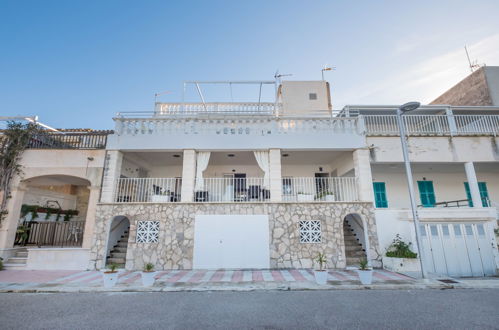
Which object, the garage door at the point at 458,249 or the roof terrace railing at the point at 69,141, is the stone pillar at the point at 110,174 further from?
the garage door at the point at 458,249

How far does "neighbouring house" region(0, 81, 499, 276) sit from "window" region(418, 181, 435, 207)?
1.82 ft

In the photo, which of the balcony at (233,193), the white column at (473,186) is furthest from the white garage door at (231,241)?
the white column at (473,186)

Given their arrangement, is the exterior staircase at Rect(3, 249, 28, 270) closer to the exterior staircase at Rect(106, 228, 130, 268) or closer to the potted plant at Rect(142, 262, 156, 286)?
the exterior staircase at Rect(106, 228, 130, 268)

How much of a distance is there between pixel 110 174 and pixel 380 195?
1361 centimetres

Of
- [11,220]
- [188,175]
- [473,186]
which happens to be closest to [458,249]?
[473,186]

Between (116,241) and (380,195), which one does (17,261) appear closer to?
(116,241)

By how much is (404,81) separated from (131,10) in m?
11.9

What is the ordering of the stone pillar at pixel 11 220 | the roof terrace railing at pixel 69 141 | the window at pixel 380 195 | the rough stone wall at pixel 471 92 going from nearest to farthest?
the stone pillar at pixel 11 220, the roof terrace railing at pixel 69 141, the window at pixel 380 195, the rough stone wall at pixel 471 92

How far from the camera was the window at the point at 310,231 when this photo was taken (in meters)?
9.13

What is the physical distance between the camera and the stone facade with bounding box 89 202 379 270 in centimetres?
890

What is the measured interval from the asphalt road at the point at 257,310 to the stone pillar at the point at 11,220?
4.94 metres

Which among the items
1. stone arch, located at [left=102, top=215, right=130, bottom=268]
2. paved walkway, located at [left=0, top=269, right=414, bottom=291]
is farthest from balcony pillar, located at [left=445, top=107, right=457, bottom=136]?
stone arch, located at [left=102, top=215, right=130, bottom=268]

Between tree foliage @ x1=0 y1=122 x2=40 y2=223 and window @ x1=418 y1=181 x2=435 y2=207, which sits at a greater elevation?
tree foliage @ x1=0 y1=122 x2=40 y2=223

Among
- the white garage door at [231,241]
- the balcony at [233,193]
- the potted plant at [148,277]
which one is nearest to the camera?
the potted plant at [148,277]
